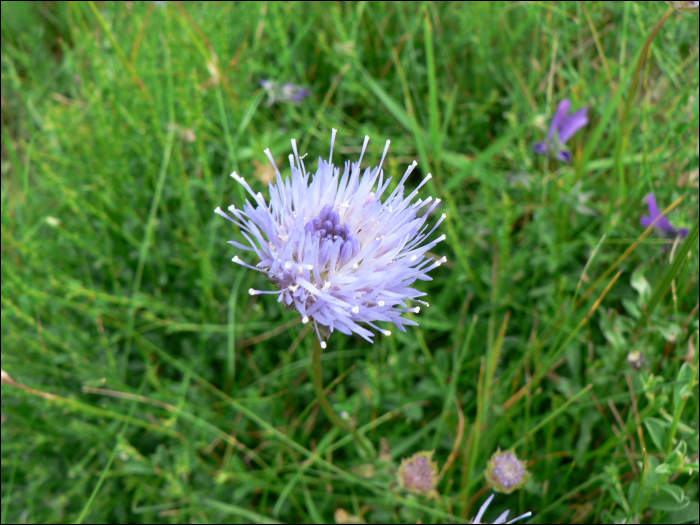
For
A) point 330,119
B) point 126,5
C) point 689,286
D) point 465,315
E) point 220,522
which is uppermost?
point 126,5

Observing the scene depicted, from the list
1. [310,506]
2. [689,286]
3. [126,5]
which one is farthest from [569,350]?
[126,5]

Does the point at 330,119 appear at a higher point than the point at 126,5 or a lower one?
lower

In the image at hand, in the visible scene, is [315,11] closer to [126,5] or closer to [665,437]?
[126,5]

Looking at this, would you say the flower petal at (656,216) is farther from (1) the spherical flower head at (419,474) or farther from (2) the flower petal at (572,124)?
(1) the spherical flower head at (419,474)

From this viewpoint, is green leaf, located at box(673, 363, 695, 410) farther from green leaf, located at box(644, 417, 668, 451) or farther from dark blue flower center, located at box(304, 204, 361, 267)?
dark blue flower center, located at box(304, 204, 361, 267)

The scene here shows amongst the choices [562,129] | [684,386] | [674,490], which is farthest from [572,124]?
[674,490]

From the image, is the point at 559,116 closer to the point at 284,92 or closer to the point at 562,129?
the point at 562,129

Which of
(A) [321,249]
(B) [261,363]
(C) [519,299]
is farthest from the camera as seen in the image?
(B) [261,363]
